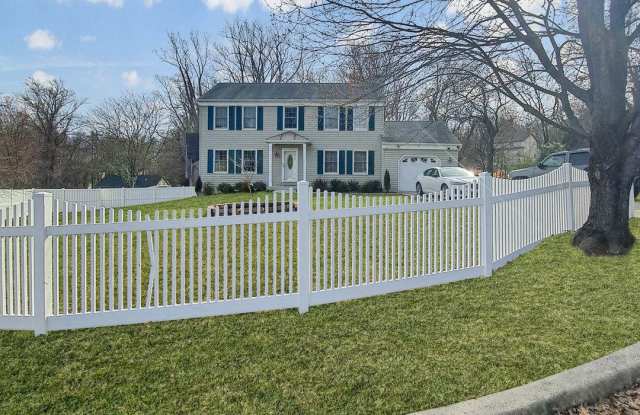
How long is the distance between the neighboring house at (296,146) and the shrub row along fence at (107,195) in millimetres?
1983

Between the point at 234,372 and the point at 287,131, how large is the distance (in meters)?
20.4

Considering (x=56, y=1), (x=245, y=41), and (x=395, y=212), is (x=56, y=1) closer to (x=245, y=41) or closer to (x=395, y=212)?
(x=395, y=212)

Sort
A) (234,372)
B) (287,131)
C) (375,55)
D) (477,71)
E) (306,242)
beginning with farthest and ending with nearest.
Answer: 1. (287,131)
2. (477,71)
3. (375,55)
4. (306,242)
5. (234,372)

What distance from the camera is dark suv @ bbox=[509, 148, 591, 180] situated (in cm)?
1570

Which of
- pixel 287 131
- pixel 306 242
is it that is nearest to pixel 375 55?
pixel 306 242

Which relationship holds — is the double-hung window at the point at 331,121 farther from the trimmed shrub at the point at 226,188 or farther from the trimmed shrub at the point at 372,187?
the trimmed shrub at the point at 226,188

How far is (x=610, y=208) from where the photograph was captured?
731 cm

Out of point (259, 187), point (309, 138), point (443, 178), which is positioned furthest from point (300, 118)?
point (443, 178)

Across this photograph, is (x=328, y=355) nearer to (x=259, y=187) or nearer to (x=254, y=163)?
(x=259, y=187)

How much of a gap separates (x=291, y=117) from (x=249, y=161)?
3.11 m

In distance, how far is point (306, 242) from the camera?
185 inches

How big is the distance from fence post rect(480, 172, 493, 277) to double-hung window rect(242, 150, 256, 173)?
18.4 metres

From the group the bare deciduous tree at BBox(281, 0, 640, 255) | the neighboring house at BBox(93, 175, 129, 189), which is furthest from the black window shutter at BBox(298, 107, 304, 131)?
the neighboring house at BBox(93, 175, 129, 189)

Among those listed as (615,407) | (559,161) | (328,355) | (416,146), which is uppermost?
(416,146)
